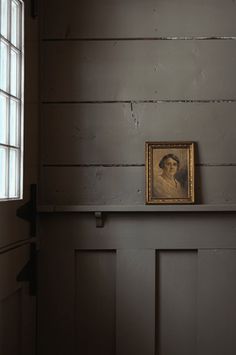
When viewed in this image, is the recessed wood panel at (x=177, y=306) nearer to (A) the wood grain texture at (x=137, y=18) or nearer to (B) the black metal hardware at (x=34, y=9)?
(A) the wood grain texture at (x=137, y=18)

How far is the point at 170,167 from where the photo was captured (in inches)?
86.8

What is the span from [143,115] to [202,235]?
561 mm

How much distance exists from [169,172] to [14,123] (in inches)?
26.6

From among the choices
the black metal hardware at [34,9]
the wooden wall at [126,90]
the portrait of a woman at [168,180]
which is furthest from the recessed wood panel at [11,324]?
the black metal hardware at [34,9]

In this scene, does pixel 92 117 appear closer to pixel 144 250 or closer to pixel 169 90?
pixel 169 90

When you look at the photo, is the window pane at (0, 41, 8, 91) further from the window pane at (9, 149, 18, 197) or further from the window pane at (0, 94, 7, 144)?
the window pane at (9, 149, 18, 197)

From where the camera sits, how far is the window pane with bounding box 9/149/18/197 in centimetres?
191

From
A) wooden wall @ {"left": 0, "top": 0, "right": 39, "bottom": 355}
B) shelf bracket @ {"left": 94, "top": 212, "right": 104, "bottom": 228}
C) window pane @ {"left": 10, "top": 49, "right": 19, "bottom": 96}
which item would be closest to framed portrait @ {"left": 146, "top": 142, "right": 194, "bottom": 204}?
shelf bracket @ {"left": 94, "top": 212, "right": 104, "bottom": 228}

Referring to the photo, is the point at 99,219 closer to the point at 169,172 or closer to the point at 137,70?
the point at 169,172

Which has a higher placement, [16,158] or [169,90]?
[169,90]

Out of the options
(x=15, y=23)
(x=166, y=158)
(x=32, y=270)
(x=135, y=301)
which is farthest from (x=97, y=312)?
(x=15, y=23)

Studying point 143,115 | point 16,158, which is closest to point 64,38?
point 143,115

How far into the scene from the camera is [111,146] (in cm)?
222

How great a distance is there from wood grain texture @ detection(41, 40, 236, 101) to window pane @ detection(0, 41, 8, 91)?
0.40m
